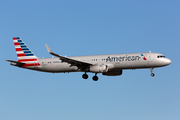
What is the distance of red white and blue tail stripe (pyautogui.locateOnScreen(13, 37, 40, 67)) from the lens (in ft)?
189

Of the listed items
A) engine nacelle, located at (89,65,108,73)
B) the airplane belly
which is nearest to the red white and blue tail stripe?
the airplane belly

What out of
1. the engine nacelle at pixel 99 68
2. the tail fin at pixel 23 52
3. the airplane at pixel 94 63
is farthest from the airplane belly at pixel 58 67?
the engine nacelle at pixel 99 68

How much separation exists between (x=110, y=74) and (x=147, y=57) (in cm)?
925

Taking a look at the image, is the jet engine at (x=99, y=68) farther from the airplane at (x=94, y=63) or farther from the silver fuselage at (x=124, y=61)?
the silver fuselage at (x=124, y=61)

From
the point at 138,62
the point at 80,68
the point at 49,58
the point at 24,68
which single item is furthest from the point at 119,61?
the point at 24,68

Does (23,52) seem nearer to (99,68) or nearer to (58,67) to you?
(58,67)

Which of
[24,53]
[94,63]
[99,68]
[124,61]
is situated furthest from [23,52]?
[124,61]

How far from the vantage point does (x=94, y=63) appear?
5356 cm

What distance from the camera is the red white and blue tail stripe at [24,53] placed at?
57547mm

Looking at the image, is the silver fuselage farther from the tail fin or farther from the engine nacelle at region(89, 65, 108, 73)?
the tail fin

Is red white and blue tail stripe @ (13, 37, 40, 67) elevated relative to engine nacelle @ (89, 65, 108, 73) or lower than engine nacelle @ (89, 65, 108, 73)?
elevated

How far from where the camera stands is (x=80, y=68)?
Result: 54062 mm

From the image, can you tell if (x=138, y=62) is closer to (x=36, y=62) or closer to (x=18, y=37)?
(x=36, y=62)

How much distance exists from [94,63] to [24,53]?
15.4 metres
